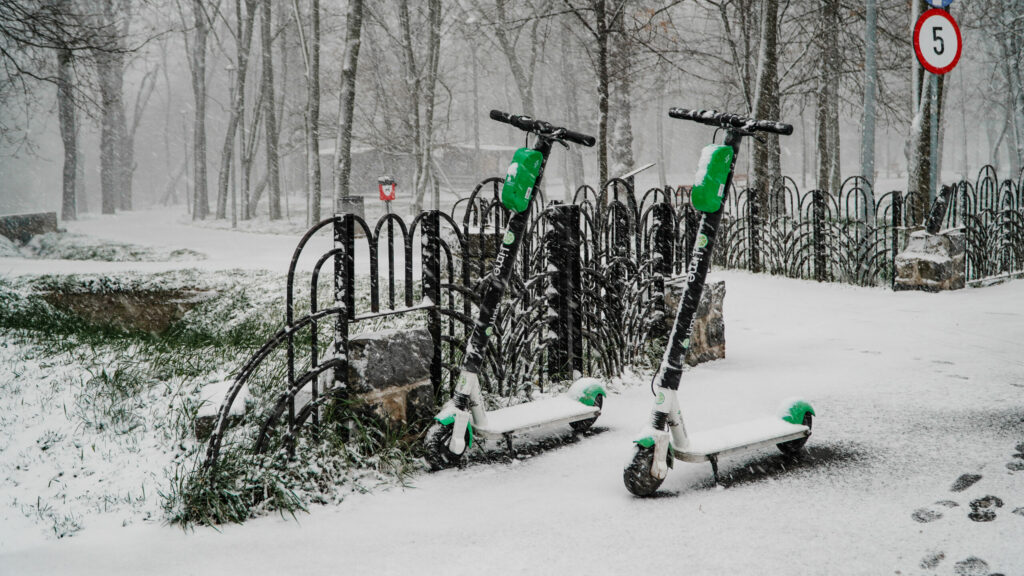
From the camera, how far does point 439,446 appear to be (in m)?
3.55

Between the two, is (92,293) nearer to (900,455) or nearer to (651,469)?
(651,469)

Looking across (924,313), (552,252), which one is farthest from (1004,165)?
(552,252)

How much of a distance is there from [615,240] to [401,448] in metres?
2.45

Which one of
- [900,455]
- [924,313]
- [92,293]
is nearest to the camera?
[900,455]

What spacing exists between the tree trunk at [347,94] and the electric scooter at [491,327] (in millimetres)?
12139

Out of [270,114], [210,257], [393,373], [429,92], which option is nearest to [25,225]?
[210,257]

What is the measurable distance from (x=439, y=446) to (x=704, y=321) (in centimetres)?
276

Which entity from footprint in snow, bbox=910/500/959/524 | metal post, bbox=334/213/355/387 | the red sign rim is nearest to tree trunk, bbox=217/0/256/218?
the red sign rim

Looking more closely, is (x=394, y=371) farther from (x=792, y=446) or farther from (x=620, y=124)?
(x=620, y=124)

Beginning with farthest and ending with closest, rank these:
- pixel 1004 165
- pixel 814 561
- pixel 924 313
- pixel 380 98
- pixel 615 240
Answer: pixel 1004 165, pixel 380 98, pixel 924 313, pixel 615 240, pixel 814 561

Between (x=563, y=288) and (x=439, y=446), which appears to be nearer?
(x=439, y=446)

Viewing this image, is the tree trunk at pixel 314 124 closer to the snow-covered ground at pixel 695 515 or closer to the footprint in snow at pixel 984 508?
the snow-covered ground at pixel 695 515

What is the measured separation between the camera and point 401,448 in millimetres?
3678

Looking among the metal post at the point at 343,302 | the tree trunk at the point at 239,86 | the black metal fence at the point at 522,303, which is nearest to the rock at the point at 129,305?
the black metal fence at the point at 522,303
